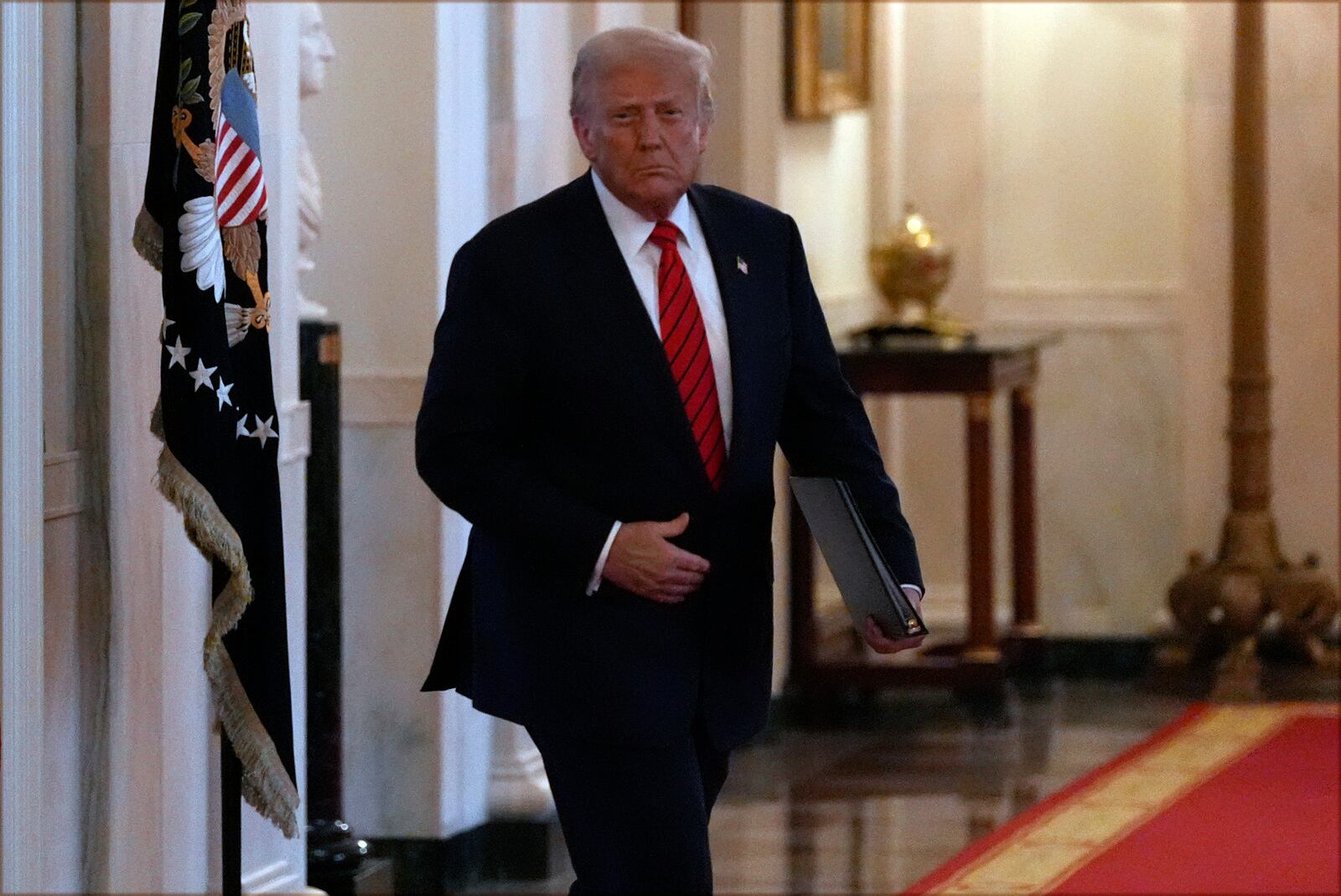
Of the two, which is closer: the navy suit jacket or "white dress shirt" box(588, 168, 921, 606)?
the navy suit jacket

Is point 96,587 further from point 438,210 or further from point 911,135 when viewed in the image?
point 911,135

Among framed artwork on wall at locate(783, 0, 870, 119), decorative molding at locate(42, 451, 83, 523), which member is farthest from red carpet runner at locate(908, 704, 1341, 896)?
framed artwork on wall at locate(783, 0, 870, 119)

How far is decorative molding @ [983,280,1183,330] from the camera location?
899 centimetres

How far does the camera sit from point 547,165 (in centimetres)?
587

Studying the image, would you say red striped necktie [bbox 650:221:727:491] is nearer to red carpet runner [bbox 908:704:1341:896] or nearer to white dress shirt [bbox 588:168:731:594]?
white dress shirt [bbox 588:168:731:594]

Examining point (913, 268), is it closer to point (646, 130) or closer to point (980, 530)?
point (980, 530)

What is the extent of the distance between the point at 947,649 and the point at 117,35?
5.00 meters

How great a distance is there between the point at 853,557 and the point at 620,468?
12.9 inches

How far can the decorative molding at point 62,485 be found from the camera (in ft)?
12.8

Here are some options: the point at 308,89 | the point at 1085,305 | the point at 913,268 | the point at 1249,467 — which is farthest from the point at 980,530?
A: the point at 308,89

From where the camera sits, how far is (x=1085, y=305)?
9.07 m

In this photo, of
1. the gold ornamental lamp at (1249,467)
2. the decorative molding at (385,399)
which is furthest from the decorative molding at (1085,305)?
the decorative molding at (385,399)

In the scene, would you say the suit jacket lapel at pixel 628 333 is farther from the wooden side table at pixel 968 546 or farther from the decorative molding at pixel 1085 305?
the decorative molding at pixel 1085 305

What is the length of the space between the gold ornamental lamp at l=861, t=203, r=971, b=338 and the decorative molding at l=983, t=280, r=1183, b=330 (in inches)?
34.1
